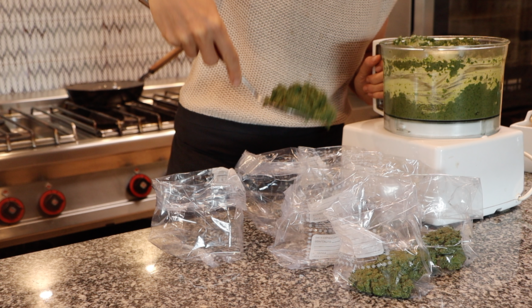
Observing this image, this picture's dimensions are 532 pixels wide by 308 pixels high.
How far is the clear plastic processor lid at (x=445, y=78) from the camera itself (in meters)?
0.83

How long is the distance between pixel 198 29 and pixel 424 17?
106cm

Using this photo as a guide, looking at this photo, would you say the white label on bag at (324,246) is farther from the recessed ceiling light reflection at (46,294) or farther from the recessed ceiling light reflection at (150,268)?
the recessed ceiling light reflection at (46,294)

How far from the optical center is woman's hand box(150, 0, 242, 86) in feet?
2.50

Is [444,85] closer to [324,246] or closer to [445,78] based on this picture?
[445,78]

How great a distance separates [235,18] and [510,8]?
2.74 ft

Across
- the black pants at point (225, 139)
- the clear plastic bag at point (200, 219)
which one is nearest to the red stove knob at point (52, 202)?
the black pants at point (225, 139)

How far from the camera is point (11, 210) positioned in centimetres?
143

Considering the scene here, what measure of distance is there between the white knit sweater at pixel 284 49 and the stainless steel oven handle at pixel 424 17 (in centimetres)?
52

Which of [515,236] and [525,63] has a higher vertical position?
[525,63]

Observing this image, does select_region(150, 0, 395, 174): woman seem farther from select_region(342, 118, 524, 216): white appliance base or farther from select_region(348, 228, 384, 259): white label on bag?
select_region(348, 228, 384, 259): white label on bag

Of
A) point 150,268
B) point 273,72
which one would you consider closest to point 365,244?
point 150,268

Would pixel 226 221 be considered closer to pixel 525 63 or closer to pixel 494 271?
pixel 494 271

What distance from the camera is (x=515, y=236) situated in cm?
82

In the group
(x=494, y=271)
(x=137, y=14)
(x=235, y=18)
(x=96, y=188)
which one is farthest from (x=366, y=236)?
(x=137, y=14)
